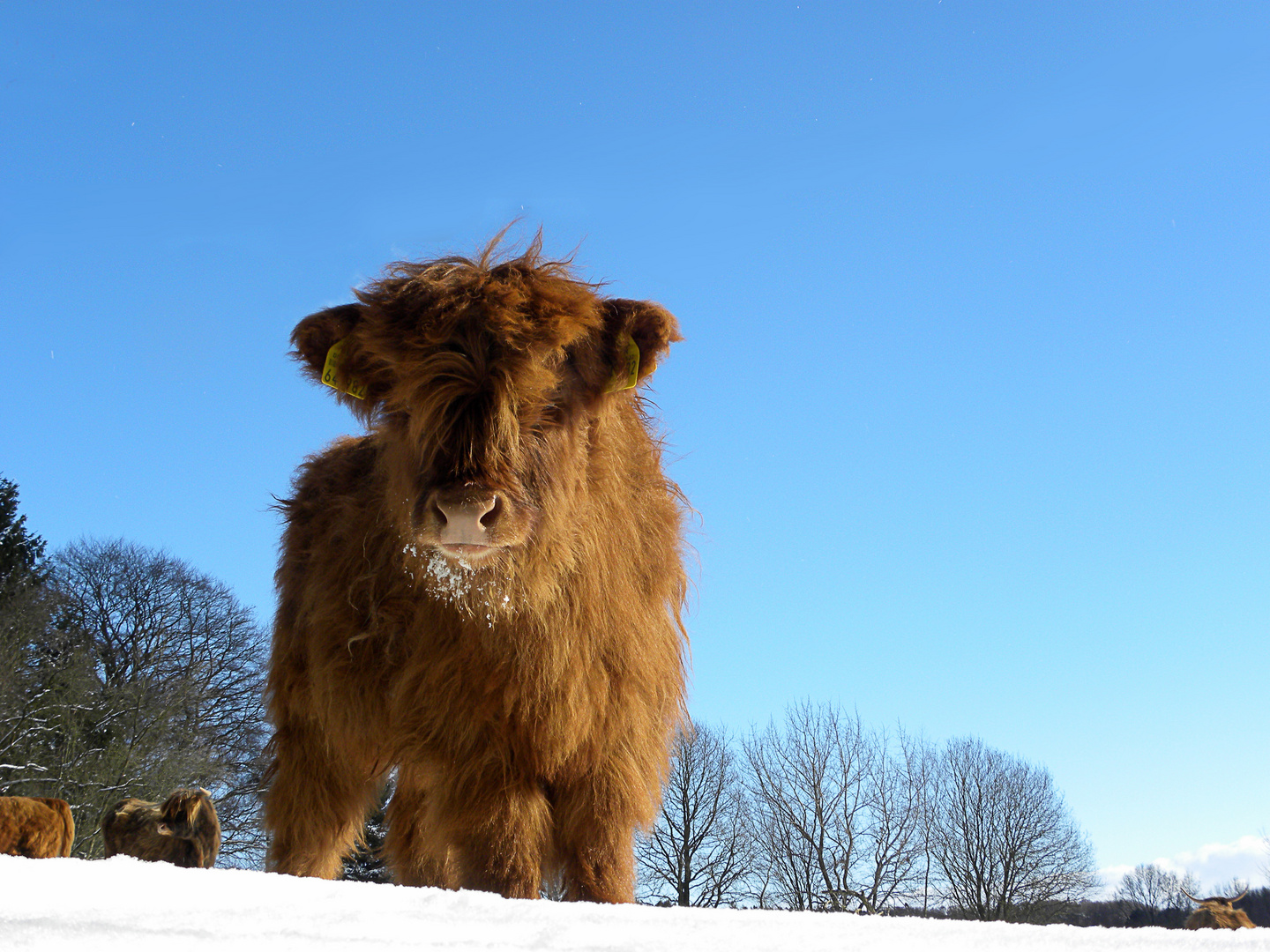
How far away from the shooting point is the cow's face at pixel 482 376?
136 inches

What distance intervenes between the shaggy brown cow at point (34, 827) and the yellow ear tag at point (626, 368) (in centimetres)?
708

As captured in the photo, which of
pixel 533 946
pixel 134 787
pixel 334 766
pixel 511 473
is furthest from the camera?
pixel 134 787

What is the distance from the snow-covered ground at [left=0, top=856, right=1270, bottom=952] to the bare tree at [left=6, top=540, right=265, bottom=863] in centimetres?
1897

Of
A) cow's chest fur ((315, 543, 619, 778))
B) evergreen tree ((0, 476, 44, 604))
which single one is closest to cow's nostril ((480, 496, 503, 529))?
cow's chest fur ((315, 543, 619, 778))

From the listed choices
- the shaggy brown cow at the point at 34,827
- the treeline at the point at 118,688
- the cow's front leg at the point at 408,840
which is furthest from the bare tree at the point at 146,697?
the cow's front leg at the point at 408,840

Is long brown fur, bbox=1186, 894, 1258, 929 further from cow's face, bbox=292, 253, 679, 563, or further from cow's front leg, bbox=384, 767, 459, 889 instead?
cow's face, bbox=292, 253, 679, 563

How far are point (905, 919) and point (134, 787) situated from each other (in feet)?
71.5

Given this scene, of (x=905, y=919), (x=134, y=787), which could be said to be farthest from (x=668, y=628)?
(x=134, y=787)

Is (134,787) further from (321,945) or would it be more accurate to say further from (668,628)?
(321,945)

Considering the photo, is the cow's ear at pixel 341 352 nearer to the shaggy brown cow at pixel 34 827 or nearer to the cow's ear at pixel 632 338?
the cow's ear at pixel 632 338

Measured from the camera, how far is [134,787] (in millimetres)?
20172

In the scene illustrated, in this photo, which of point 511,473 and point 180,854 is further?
point 180,854

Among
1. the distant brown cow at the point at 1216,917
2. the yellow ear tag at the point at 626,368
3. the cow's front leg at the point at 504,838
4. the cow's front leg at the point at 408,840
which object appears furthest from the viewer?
the distant brown cow at the point at 1216,917

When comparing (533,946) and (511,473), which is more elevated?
(511,473)
